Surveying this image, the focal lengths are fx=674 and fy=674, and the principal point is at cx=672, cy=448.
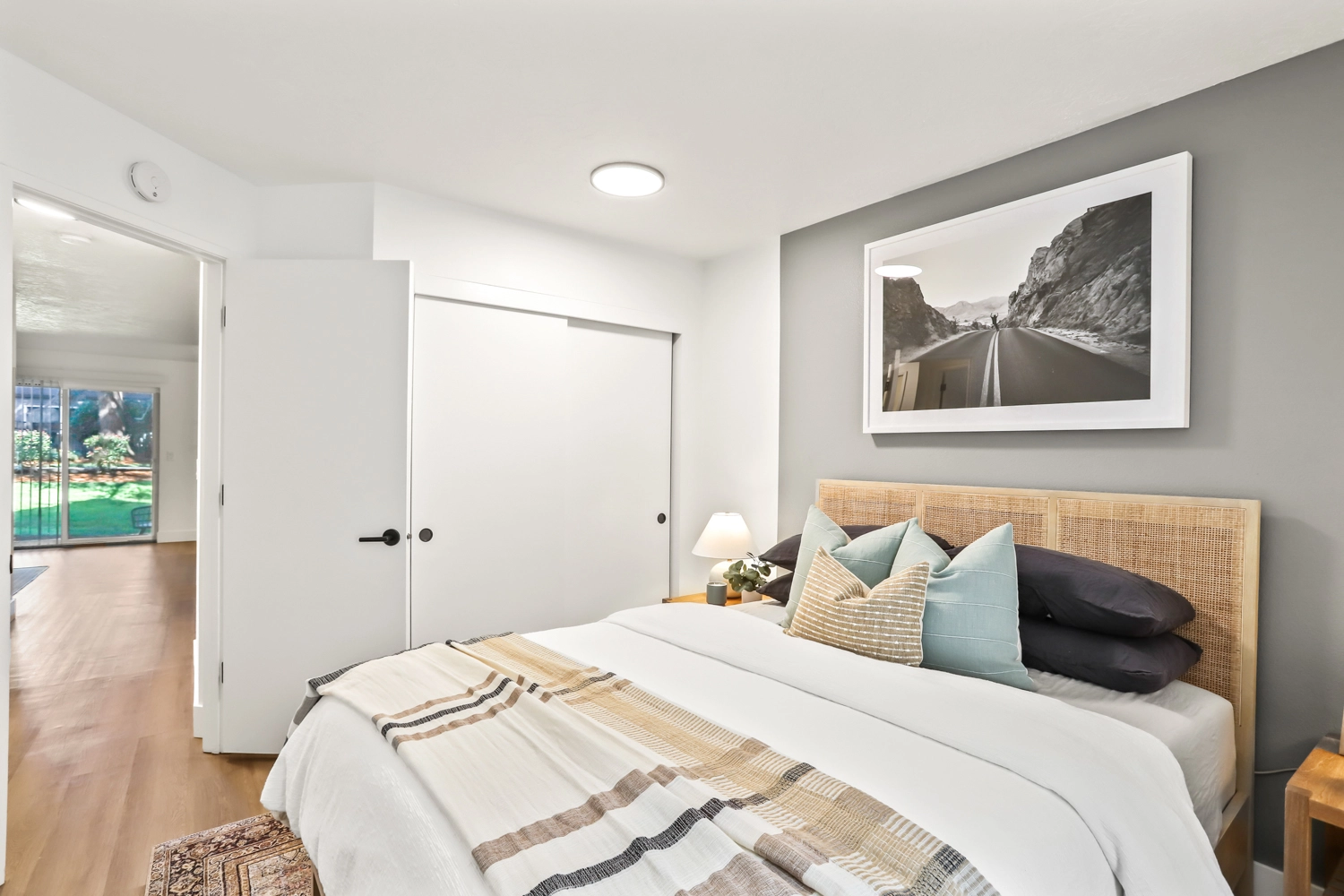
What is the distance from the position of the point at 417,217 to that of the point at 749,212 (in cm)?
155

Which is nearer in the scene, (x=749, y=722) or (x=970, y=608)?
(x=749, y=722)

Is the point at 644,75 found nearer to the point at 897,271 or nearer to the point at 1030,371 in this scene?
the point at 897,271

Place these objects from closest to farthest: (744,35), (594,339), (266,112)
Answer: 1. (744,35)
2. (266,112)
3. (594,339)

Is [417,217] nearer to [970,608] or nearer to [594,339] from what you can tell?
[594,339]

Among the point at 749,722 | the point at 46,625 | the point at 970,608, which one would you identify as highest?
the point at 970,608

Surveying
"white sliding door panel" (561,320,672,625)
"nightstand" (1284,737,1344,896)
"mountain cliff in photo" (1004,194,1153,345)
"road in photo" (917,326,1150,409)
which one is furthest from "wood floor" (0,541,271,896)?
"mountain cliff in photo" (1004,194,1153,345)

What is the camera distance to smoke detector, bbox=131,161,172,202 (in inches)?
95.1

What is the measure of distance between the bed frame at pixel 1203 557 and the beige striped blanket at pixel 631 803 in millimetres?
1417

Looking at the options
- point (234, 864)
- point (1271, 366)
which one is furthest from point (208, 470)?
point (1271, 366)

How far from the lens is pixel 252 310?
9.32ft

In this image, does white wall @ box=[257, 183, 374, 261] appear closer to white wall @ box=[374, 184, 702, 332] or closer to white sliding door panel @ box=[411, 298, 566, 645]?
white wall @ box=[374, 184, 702, 332]

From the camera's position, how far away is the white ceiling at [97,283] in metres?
3.98

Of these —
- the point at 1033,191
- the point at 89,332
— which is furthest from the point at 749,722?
the point at 89,332

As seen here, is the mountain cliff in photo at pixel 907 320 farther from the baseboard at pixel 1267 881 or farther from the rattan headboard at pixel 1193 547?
the baseboard at pixel 1267 881
